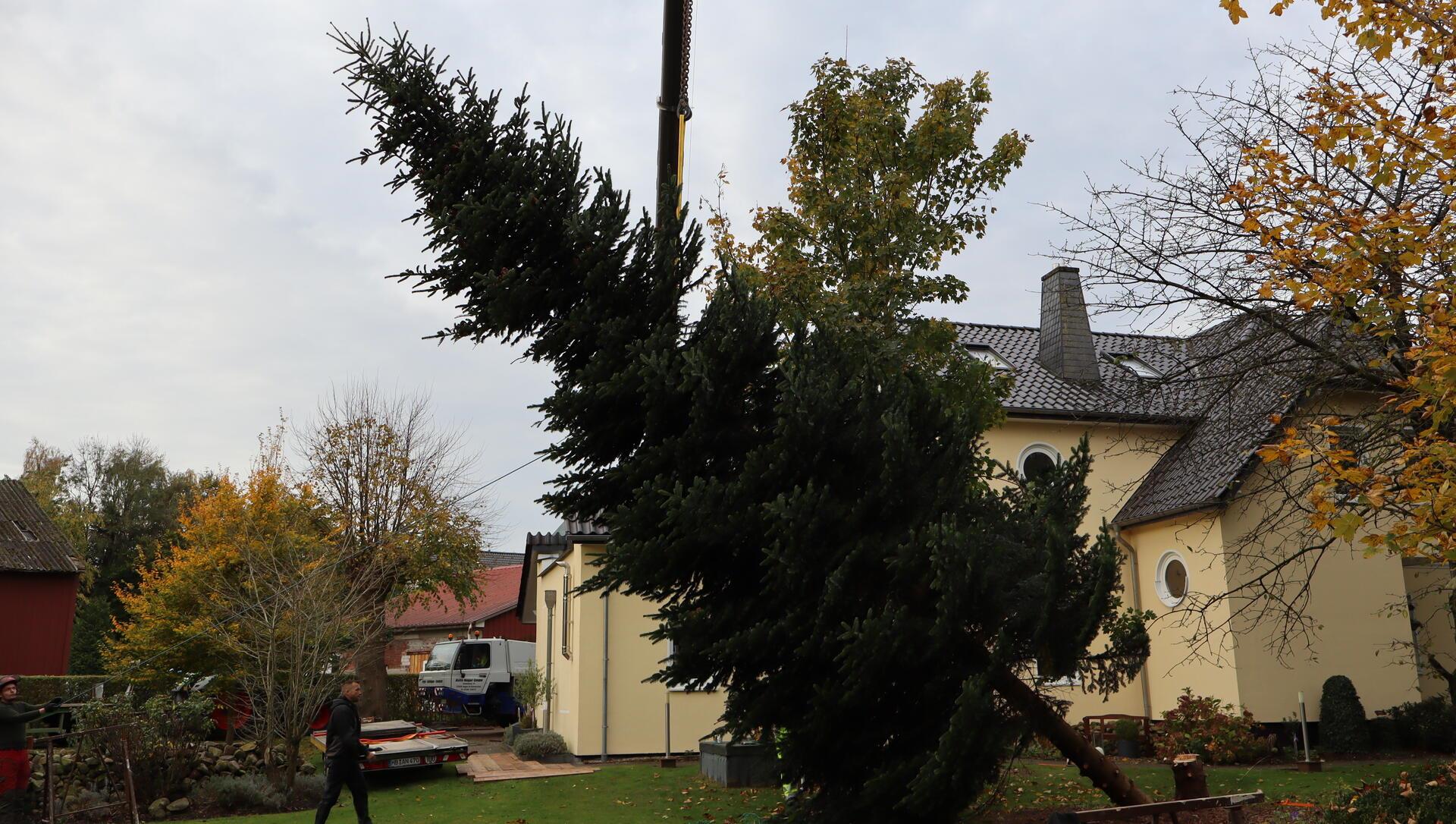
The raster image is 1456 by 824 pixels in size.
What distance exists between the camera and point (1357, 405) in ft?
56.5

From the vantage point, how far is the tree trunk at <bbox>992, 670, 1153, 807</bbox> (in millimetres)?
7465

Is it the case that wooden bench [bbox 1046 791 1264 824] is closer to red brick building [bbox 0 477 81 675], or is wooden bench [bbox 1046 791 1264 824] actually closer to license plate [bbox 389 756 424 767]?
license plate [bbox 389 756 424 767]

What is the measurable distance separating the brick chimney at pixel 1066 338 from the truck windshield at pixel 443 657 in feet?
61.6

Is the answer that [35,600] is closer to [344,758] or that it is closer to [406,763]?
[406,763]

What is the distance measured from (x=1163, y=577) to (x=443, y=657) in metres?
21.1

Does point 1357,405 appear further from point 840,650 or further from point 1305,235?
point 840,650

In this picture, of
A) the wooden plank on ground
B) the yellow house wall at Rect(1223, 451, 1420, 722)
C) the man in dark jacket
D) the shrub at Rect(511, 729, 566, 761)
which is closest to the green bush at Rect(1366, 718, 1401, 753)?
the yellow house wall at Rect(1223, 451, 1420, 722)

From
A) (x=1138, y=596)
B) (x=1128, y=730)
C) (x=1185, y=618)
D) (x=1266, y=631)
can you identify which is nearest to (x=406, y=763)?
(x=1128, y=730)

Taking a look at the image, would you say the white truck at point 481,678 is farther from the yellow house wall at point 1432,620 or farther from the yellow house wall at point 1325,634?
the yellow house wall at point 1432,620

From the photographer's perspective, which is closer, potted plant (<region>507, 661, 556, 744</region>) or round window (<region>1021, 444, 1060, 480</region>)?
round window (<region>1021, 444, 1060, 480</region>)

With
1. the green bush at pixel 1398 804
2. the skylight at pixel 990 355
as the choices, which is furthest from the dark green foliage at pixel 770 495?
the skylight at pixel 990 355

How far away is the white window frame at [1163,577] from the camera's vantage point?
17.8 m

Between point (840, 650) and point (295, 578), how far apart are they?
43.6 feet

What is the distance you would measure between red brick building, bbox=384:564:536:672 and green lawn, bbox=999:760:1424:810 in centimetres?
3215
